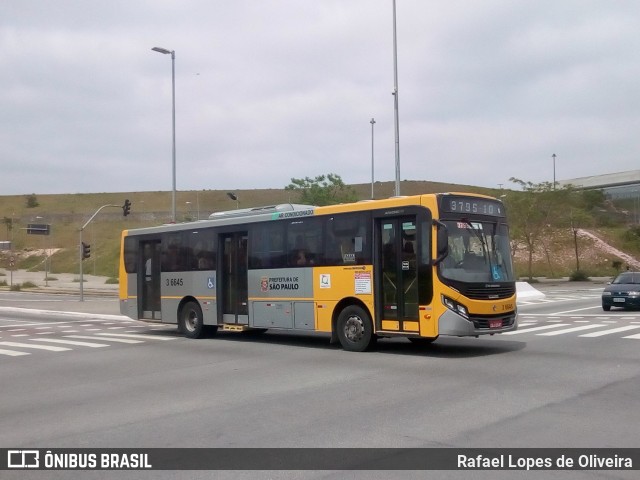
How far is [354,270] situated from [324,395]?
548cm

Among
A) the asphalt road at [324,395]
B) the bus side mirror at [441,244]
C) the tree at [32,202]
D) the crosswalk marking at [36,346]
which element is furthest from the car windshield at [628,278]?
the tree at [32,202]

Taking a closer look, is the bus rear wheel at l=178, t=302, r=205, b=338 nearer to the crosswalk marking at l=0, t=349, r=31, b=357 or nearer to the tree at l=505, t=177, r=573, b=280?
the crosswalk marking at l=0, t=349, r=31, b=357

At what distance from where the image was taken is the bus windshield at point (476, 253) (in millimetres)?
13961

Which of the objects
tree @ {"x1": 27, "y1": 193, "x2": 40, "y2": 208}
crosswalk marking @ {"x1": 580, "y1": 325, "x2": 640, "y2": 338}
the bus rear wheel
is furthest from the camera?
tree @ {"x1": 27, "y1": 193, "x2": 40, "y2": 208}

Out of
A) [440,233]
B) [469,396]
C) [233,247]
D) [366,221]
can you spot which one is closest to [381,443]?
[469,396]

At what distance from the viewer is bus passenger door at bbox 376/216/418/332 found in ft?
46.7

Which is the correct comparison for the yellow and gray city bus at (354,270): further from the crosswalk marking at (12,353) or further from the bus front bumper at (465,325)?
the crosswalk marking at (12,353)

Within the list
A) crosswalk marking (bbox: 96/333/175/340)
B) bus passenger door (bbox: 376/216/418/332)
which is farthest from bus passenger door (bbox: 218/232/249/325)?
bus passenger door (bbox: 376/216/418/332)

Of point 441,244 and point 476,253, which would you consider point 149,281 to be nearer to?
point 441,244

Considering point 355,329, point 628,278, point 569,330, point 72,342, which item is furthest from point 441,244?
point 628,278

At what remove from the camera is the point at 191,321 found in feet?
65.0

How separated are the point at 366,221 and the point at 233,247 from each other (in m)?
4.67

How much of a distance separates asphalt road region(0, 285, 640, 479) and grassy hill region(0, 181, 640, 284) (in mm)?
57999

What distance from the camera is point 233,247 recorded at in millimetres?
18516
